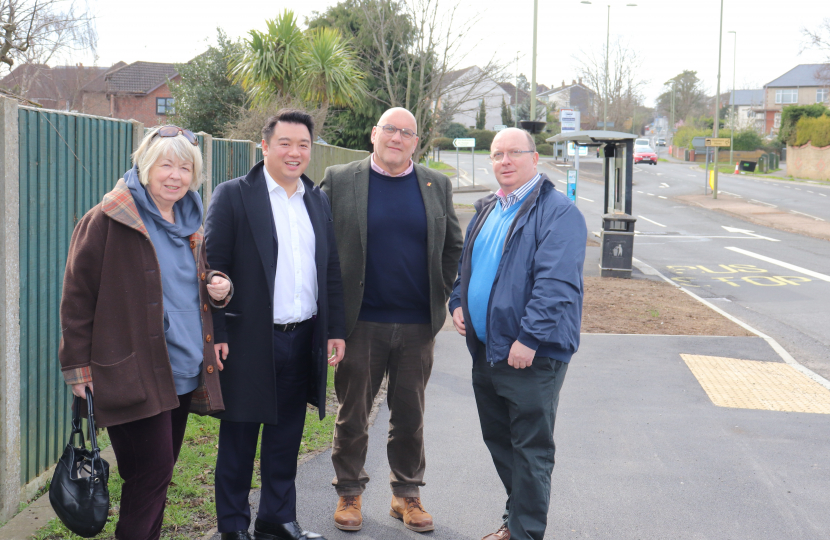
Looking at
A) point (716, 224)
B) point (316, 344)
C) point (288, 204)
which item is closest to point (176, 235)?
point (288, 204)

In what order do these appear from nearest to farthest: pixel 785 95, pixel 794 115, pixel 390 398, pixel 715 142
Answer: pixel 390 398
pixel 715 142
pixel 794 115
pixel 785 95

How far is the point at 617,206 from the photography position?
1362 centimetres

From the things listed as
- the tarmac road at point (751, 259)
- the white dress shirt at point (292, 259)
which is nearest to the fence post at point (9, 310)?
the white dress shirt at point (292, 259)

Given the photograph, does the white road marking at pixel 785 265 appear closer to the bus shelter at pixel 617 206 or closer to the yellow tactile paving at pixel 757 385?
the bus shelter at pixel 617 206

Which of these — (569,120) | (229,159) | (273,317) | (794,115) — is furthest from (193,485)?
(794,115)

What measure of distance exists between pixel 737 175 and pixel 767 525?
5044 centimetres

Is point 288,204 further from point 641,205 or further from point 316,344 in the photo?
point 641,205

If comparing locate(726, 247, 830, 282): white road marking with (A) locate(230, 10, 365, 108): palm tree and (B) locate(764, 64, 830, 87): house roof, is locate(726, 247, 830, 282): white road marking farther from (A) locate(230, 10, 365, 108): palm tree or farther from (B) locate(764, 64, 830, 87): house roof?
(B) locate(764, 64, 830, 87): house roof

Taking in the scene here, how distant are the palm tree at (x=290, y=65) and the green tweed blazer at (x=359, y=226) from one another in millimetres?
11733

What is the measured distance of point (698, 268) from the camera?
14953 mm

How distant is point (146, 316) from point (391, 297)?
139 centimetres

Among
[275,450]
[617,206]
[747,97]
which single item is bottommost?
[275,450]

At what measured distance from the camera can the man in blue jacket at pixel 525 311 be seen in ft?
10.4

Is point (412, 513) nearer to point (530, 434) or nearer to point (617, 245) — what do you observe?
point (530, 434)
